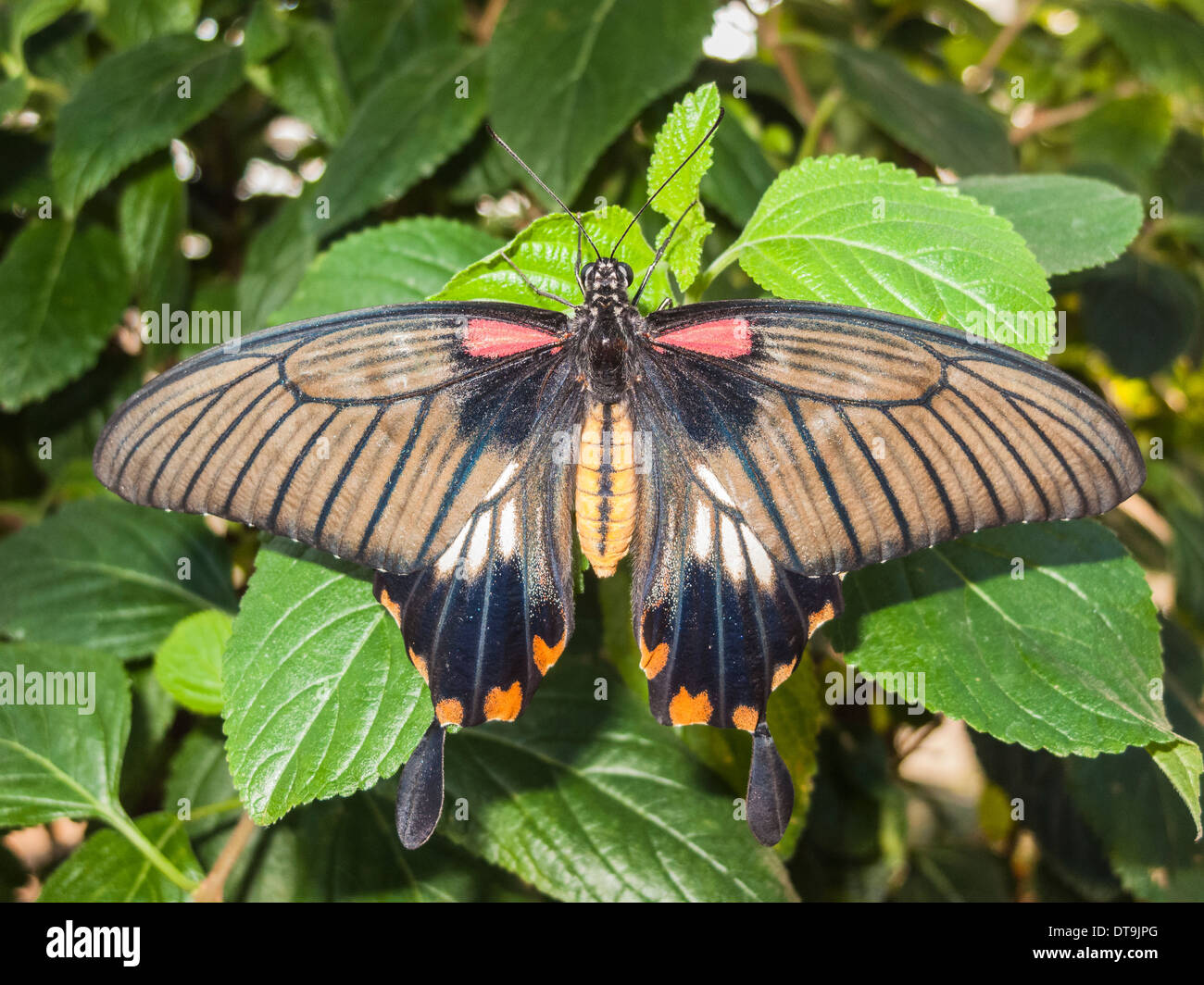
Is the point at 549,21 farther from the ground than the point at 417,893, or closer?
farther from the ground

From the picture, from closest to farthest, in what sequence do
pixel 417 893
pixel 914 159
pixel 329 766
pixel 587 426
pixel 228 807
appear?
pixel 329 766 < pixel 587 426 < pixel 228 807 < pixel 417 893 < pixel 914 159

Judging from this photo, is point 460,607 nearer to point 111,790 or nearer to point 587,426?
point 587,426

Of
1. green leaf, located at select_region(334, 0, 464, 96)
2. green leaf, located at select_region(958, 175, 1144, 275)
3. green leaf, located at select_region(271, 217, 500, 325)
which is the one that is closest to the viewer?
green leaf, located at select_region(958, 175, 1144, 275)

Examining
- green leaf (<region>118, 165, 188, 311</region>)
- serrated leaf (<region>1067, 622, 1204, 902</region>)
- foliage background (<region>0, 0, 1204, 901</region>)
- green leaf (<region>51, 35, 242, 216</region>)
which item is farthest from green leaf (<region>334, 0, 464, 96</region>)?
serrated leaf (<region>1067, 622, 1204, 902</region>)

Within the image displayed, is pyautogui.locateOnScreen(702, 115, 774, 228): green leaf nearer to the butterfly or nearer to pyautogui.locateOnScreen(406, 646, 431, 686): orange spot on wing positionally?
the butterfly

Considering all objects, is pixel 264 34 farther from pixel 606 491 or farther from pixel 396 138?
pixel 606 491

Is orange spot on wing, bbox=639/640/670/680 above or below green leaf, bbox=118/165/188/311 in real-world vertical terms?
below

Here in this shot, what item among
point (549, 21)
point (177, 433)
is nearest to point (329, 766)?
point (177, 433)

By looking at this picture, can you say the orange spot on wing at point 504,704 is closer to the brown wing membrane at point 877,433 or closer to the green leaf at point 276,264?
the brown wing membrane at point 877,433
